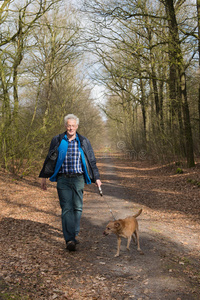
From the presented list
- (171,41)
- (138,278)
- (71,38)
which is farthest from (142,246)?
(71,38)

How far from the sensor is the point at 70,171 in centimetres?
459

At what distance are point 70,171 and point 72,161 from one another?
0.16 metres

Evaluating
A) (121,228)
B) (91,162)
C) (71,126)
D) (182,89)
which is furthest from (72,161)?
(182,89)

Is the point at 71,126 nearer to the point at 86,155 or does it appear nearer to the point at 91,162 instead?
the point at 86,155

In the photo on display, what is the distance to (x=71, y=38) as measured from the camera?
17391 millimetres

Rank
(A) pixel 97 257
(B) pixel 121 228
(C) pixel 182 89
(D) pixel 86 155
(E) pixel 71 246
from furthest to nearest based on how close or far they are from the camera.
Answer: (C) pixel 182 89 → (D) pixel 86 155 → (E) pixel 71 246 → (A) pixel 97 257 → (B) pixel 121 228

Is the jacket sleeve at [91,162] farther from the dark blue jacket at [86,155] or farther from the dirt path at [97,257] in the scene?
the dirt path at [97,257]

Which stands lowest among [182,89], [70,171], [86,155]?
[70,171]

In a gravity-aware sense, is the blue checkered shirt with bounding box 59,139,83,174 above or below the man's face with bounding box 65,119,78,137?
below

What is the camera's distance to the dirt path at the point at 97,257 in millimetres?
3334

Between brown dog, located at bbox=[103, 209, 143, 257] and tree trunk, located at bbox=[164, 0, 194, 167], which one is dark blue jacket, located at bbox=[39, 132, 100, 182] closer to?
brown dog, located at bbox=[103, 209, 143, 257]

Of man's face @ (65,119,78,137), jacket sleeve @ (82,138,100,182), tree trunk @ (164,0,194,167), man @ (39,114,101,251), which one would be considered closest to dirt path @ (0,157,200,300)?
man @ (39,114,101,251)

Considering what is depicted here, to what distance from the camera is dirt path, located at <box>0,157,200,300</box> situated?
333cm

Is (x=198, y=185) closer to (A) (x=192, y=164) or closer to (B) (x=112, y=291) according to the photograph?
(A) (x=192, y=164)
